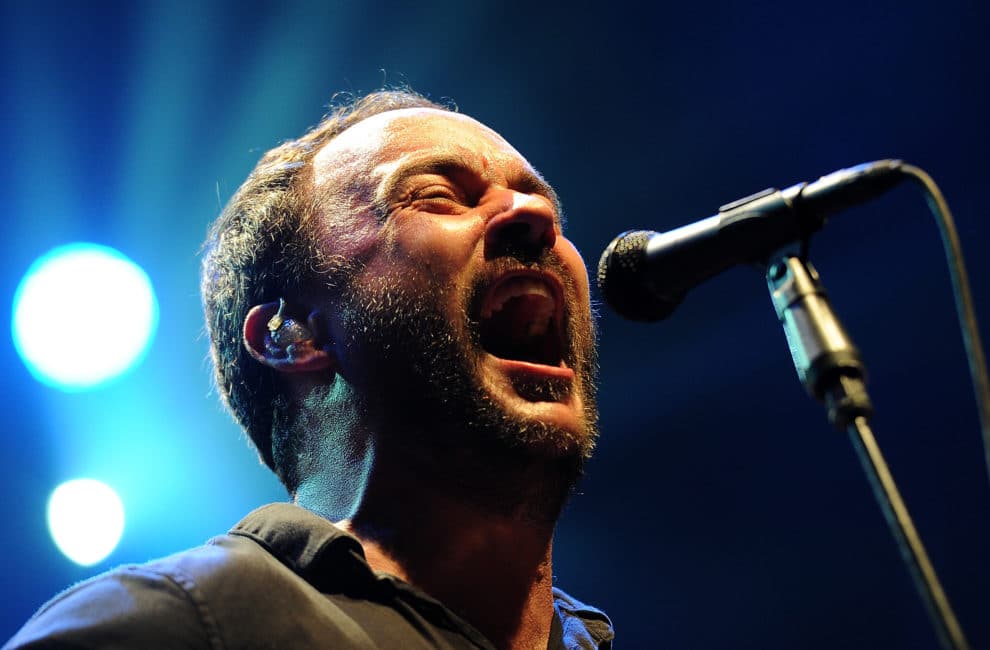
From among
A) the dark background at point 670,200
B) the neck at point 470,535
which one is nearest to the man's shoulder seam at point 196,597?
the neck at point 470,535

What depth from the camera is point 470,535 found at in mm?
1785

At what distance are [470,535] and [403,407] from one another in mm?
313

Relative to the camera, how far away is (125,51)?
12.5 ft

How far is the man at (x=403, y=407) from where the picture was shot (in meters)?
1.47

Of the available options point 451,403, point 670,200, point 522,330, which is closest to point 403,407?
point 451,403

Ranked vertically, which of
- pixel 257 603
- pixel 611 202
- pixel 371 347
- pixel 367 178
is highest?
pixel 611 202

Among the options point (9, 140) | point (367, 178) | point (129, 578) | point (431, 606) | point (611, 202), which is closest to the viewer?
point (129, 578)

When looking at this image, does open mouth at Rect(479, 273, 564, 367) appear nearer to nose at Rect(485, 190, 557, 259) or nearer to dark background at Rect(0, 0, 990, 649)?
nose at Rect(485, 190, 557, 259)

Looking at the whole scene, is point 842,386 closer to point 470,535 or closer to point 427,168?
point 470,535

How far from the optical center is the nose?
6.44 feet

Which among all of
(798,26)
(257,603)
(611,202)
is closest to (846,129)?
(798,26)

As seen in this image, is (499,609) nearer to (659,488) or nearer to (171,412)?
(659,488)

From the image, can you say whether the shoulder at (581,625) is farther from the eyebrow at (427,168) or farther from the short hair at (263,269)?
the eyebrow at (427,168)

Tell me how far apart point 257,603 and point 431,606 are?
0.37m
